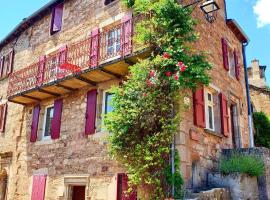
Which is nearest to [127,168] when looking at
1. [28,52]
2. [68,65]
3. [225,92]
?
[68,65]

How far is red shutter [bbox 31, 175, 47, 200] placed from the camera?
9.84 metres

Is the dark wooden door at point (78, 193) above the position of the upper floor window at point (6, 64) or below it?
below

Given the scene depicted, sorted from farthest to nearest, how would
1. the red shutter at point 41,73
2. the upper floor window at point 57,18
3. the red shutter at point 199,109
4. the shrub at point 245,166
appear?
the upper floor window at point 57,18 → the red shutter at point 41,73 → the red shutter at point 199,109 → the shrub at point 245,166

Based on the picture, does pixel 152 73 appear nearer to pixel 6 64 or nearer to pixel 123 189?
pixel 123 189

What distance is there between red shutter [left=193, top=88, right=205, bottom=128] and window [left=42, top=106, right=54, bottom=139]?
537 centimetres

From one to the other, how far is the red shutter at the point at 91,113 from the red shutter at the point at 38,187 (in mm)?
2309

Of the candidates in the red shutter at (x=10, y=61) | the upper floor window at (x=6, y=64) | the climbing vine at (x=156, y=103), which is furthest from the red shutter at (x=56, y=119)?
the upper floor window at (x=6, y=64)

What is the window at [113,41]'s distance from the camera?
32.3ft

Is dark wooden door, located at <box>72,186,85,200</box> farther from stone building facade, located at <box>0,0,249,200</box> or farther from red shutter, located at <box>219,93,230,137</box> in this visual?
→ red shutter, located at <box>219,93,230,137</box>

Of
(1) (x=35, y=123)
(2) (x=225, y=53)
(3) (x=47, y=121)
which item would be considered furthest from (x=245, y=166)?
(1) (x=35, y=123)

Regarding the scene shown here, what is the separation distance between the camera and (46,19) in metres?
13.3

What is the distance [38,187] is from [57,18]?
6.73 meters

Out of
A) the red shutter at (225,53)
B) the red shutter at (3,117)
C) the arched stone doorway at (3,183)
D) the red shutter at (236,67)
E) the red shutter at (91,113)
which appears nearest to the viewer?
the red shutter at (91,113)

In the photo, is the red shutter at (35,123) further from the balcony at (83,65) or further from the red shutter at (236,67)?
the red shutter at (236,67)
